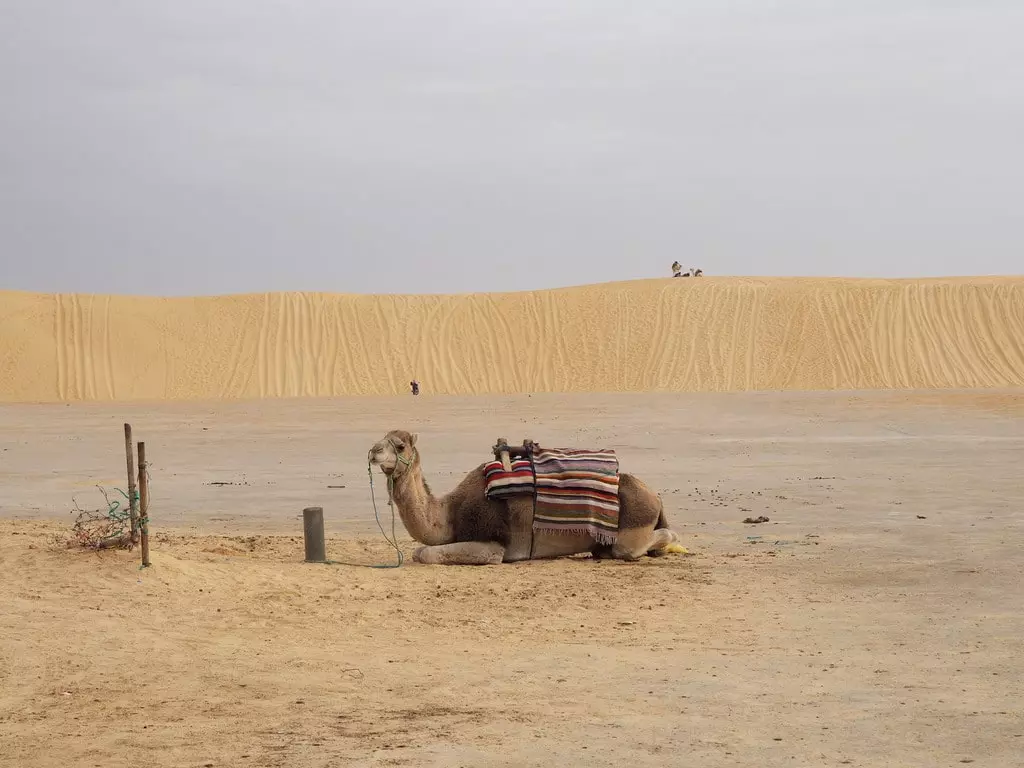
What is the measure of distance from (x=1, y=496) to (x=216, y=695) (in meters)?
9.84

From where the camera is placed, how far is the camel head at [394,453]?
9.42 meters

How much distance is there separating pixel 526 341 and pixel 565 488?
145 feet

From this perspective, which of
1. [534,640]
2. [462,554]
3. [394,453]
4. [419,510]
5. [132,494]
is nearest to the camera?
[534,640]

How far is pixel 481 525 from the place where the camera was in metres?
10.0

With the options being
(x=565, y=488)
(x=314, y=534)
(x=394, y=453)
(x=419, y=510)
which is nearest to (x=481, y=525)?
(x=419, y=510)

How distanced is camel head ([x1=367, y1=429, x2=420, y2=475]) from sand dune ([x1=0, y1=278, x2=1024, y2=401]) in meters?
37.8

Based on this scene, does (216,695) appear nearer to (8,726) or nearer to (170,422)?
(8,726)

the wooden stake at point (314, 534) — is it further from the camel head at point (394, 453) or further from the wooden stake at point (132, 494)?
the wooden stake at point (132, 494)

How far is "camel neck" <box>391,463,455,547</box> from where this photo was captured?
973 centimetres

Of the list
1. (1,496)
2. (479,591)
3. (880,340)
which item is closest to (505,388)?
(880,340)

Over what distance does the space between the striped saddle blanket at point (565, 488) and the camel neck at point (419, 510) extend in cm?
43

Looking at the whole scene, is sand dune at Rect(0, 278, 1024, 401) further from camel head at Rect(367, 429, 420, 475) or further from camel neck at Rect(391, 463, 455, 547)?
camel head at Rect(367, 429, 420, 475)

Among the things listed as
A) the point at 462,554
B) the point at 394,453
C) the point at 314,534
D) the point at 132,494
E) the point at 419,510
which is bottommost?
the point at 462,554

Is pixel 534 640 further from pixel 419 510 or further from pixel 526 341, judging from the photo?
pixel 526 341
